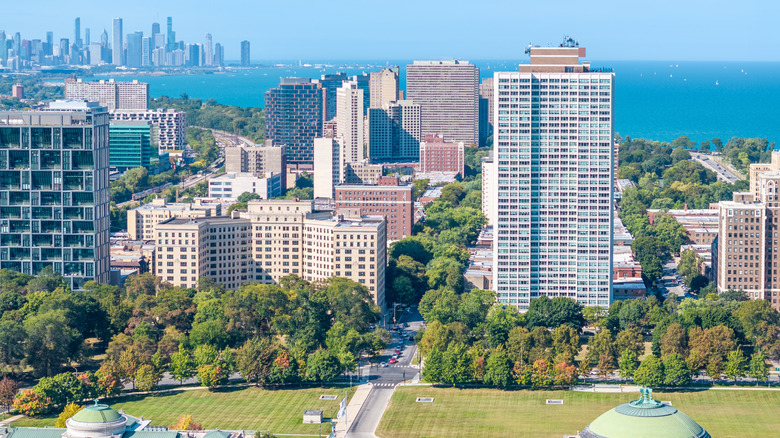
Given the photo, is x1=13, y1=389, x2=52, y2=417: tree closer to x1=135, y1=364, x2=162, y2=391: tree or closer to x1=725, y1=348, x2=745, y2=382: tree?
x1=135, y1=364, x2=162, y2=391: tree

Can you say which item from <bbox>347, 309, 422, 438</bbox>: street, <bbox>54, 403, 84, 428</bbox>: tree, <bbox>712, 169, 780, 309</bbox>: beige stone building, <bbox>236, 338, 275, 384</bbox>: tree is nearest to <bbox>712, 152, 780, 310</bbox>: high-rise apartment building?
<bbox>712, 169, 780, 309</bbox>: beige stone building

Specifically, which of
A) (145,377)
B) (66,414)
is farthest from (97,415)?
(145,377)

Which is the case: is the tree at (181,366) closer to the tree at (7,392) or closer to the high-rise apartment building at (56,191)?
the tree at (7,392)

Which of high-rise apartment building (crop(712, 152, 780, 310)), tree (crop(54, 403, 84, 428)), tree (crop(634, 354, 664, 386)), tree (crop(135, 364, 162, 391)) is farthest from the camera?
high-rise apartment building (crop(712, 152, 780, 310))

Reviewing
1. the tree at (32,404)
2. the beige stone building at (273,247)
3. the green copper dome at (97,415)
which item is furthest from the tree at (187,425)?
the beige stone building at (273,247)

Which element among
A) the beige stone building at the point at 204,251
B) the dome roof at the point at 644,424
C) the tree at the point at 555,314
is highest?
the beige stone building at the point at 204,251

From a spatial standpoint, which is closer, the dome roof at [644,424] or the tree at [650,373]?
the dome roof at [644,424]
